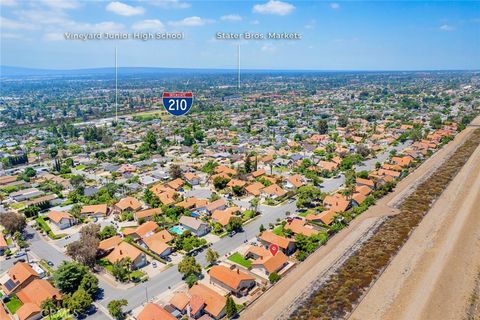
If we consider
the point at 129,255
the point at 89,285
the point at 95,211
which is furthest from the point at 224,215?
the point at 89,285

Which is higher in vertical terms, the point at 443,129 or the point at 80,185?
the point at 443,129

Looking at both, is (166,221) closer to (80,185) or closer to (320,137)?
(80,185)

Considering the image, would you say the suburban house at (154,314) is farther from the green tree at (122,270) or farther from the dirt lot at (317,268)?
the green tree at (122,270)

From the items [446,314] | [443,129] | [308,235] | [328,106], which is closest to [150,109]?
[328,106]

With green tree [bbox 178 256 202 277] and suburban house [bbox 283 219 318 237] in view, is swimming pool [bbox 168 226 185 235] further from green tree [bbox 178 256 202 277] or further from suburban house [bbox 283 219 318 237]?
suburban house [bbox 283 219 318 237]

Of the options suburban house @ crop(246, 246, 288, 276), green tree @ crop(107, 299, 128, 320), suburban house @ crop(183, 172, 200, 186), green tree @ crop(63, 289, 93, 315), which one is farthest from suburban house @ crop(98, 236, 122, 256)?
suburban house @ crop(183, 172, 200, 186)

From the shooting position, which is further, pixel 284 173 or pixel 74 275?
pixel 284 173

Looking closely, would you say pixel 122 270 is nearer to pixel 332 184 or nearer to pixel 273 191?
pixel 273 191
